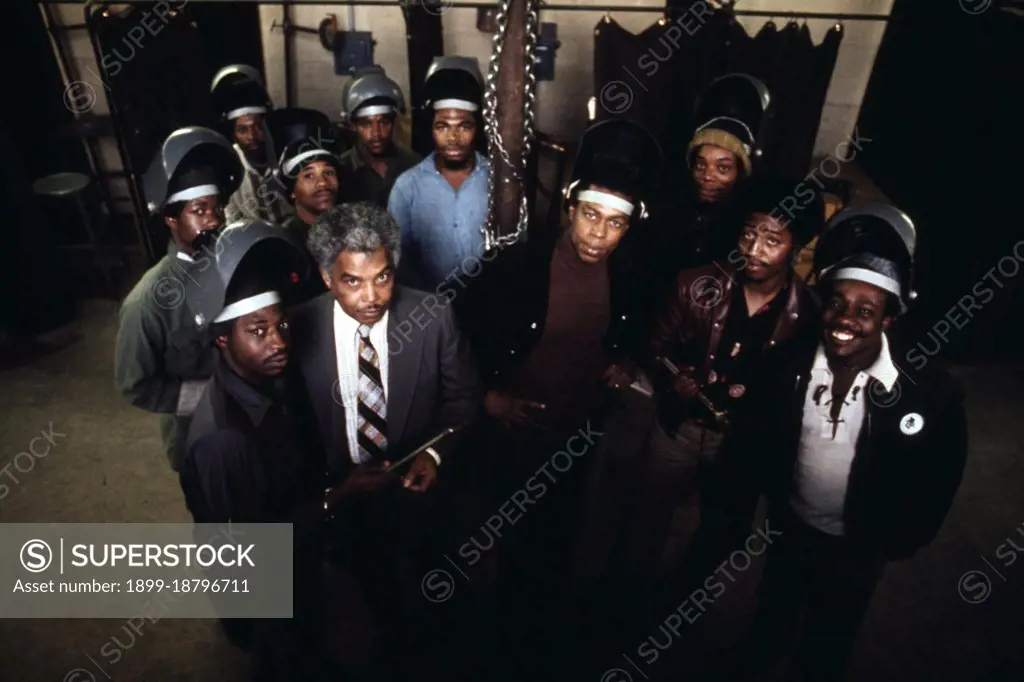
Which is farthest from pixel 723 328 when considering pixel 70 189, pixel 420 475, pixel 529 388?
pixel 70 189

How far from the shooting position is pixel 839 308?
2.70 m

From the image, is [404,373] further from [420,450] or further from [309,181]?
[309,181]

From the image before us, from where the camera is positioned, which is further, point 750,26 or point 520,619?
point 750,26

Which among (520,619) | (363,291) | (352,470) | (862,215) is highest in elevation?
(862,215)

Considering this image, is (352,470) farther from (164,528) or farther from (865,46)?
(865,46)

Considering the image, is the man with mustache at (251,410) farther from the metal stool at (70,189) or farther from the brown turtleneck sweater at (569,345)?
the metal stool at (70,189)

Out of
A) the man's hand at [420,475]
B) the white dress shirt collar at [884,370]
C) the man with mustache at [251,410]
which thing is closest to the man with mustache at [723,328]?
the white dress shirt collar at [884,370]

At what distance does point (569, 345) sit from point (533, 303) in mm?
345

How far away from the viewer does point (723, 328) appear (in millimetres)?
3365

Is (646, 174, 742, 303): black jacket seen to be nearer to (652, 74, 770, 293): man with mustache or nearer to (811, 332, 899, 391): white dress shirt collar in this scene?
(652, 74, 770, 293): man with mustache

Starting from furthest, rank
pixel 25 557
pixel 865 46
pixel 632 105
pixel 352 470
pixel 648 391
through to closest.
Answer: pixel 865 46
pixel 632 105
pixel 25 557
pixel 648 391
pixel 352 470

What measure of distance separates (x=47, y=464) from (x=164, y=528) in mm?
1261

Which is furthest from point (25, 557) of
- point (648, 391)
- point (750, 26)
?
point (750, 26)

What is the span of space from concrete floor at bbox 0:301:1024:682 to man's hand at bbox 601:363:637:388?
60.3 inches
